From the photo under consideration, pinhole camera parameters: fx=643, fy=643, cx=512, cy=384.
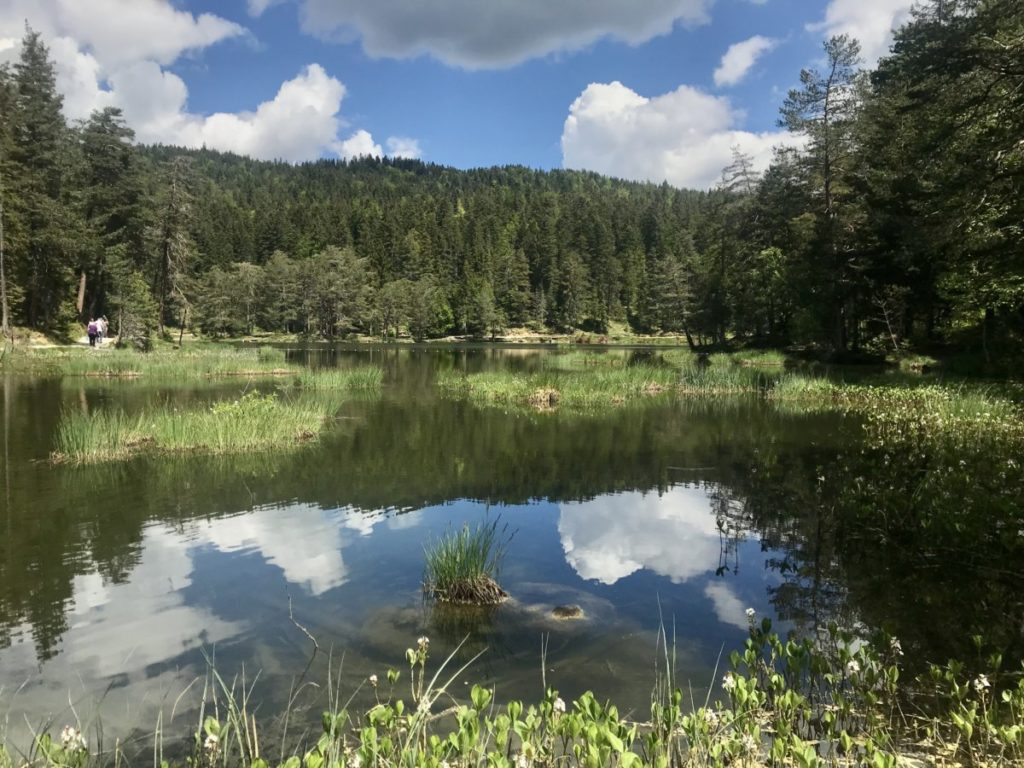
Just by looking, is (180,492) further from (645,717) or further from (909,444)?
(909,444)

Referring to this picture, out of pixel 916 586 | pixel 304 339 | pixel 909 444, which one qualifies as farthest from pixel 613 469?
pixel 304 339

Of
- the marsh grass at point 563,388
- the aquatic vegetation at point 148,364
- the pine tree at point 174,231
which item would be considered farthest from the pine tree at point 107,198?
the marsh grass at point 563,388

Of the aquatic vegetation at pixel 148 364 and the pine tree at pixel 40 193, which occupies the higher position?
the pine tree at pixel 40 193

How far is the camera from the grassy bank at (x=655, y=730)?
130 inches

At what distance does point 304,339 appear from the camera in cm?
8844

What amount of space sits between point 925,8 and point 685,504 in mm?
43486

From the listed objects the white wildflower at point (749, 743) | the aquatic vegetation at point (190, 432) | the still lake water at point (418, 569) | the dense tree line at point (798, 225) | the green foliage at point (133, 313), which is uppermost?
the dense tree line at point (798, 225)

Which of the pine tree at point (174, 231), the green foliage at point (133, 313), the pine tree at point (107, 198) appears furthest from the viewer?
the pine tree at point (107, 198)

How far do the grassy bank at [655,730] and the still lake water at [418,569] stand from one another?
43cm

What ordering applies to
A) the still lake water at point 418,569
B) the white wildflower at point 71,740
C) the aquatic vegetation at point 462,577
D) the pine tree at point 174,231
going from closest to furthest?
the white wildflower at point 71,740 → the still lake water at point 418,569 → the aquatic vegetation at point 462,577 → the pine tree at point 174,231

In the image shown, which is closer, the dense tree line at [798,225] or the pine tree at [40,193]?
the dense tree line at [798,225]

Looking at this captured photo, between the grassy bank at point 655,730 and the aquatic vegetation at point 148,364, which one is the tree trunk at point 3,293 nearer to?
the aquatic vegetation at point 148,364

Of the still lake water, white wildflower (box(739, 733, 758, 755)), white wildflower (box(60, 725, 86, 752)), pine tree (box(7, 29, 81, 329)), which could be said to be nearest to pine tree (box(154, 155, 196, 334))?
pine tree (box(7, 29, 81, 329))

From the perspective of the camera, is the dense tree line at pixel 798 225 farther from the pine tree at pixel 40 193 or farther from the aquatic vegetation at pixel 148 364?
the aquatic vegetation at pixel 148 364
